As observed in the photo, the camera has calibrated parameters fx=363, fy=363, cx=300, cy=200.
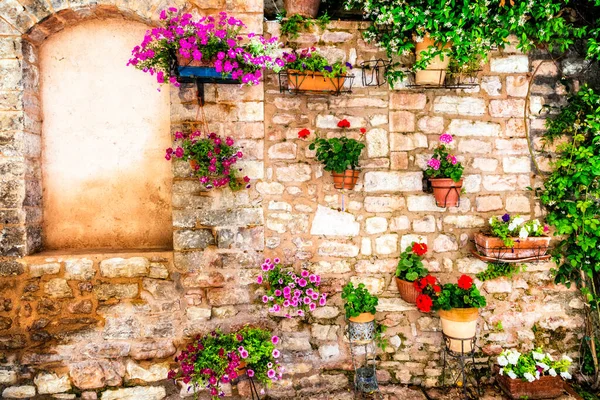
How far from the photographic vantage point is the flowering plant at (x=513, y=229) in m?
3.01

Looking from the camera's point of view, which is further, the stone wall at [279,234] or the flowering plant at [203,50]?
the stone wall at [279,234]

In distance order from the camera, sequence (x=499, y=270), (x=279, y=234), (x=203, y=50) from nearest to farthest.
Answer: (x=203, y=50) → (x=279, y=234) → (x=499, y=270)

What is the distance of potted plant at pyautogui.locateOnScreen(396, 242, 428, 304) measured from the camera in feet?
9.90

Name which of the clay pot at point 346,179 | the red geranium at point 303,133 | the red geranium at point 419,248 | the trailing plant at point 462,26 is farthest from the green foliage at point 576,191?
the red geranium at point 303,133

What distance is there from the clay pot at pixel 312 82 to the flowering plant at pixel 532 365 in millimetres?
2705

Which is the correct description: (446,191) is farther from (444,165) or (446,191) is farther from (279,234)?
(279,234)

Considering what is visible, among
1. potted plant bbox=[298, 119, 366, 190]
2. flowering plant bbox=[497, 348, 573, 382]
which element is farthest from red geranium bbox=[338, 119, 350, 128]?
flowering plant bbox=[497, 348, 573, 382]

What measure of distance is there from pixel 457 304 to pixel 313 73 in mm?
2211

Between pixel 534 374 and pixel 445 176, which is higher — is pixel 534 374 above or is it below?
below

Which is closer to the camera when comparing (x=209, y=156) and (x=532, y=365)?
(x=209, y=156)

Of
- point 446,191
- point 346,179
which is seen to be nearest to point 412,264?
point 446,191

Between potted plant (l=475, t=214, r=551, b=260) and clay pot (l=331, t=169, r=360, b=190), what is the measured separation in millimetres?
1203

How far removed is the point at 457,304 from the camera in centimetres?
295

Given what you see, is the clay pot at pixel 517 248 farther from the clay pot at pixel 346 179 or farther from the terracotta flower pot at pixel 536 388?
→ the clay pot at pixel 346 179
